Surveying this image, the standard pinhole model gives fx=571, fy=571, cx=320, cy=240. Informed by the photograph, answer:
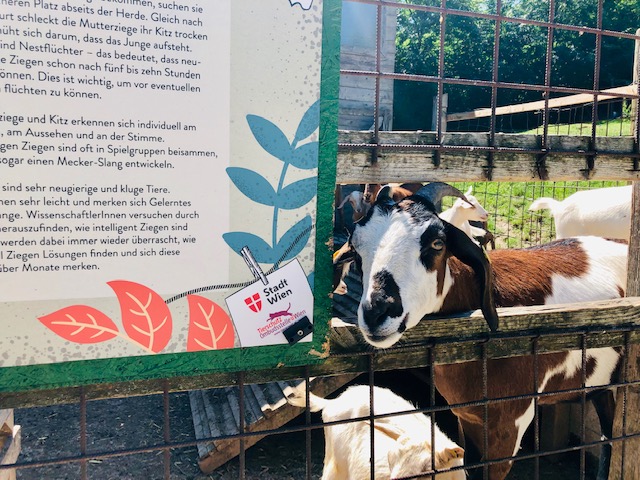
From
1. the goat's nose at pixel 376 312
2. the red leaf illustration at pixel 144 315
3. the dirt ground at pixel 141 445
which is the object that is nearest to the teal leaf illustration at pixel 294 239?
the red leaf illustration at pixel 144 315

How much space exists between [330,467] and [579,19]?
992 inches

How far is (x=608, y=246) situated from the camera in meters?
4.56

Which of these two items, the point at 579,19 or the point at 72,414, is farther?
the point at 579,19

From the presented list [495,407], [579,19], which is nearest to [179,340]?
[495,407]

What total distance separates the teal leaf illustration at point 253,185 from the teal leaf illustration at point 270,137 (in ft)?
0.30

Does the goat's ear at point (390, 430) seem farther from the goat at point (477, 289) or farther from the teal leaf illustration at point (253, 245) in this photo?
the teal leaf illustration at point (253, 245)

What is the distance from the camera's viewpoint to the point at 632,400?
2.99 meters

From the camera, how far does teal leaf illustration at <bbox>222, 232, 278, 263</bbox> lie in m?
1.72

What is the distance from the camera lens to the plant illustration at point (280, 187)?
173 centimetres

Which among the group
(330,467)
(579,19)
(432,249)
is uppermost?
(579,19)

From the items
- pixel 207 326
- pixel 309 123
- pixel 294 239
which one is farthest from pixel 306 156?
pixel 207 326

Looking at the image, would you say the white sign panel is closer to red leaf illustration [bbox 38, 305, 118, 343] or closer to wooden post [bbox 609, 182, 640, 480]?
red leaf illustration [bbox 38, 305, 118, 343]

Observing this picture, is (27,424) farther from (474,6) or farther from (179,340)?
(474,6)

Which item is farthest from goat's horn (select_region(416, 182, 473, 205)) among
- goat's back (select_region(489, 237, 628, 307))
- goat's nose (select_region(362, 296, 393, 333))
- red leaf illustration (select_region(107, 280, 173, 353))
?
red leaf illustration (select_region(107, 280, 173, 353))
